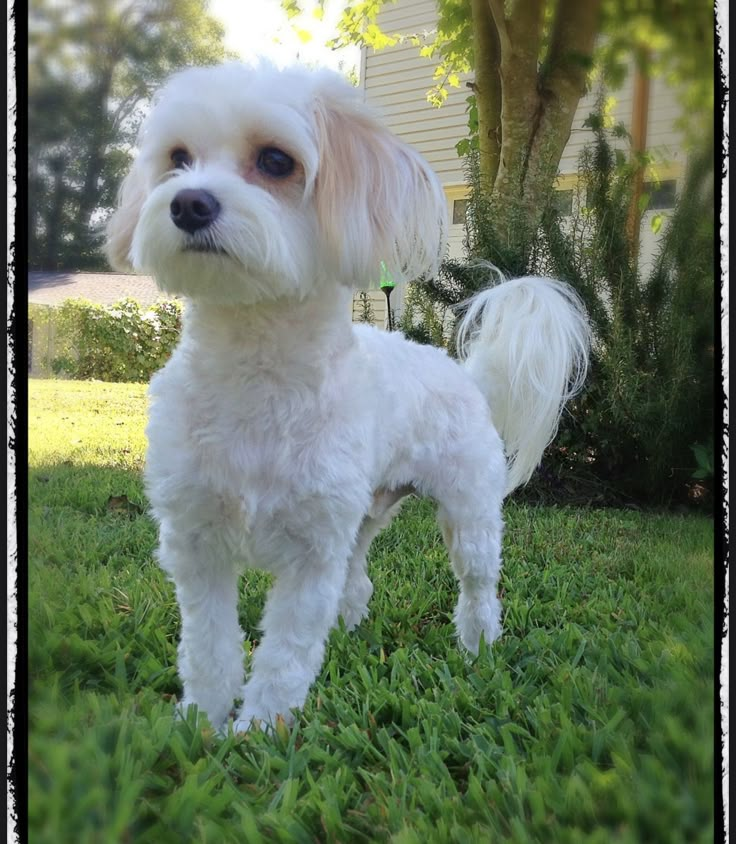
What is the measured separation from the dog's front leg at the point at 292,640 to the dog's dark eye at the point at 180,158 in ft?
2.83

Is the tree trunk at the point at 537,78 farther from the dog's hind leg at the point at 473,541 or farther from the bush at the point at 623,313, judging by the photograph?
the dog's hind leg at the point at 473,541

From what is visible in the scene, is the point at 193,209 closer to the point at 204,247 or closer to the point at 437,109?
the point at 204,247

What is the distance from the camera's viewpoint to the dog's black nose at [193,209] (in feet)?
3.84

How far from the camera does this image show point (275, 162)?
1362 millimetres

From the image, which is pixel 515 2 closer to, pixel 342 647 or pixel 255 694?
pixel 255 694

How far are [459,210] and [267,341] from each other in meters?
0.97

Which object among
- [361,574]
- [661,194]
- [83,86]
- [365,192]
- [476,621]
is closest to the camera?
[83,86]

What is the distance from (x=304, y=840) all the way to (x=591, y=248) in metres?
1.79

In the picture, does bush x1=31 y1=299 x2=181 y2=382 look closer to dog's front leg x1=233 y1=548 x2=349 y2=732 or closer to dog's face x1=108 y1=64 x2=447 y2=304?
dog's face x1=108 y1=64 x2=447 y2=304

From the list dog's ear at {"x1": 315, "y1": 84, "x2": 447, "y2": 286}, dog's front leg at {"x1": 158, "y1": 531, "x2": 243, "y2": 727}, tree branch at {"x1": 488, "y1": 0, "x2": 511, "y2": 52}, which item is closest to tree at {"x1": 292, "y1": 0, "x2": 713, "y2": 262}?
tree branch at {"x1": 488, "y1": 0, "x2": 511, "y2": 52}

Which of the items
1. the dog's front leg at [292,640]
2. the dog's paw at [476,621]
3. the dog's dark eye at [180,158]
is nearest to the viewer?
the dog's dark eye at [180,158]

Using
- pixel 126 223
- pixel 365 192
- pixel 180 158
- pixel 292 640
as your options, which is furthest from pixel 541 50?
pixel 292 640

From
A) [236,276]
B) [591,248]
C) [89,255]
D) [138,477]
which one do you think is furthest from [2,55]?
[138,477]

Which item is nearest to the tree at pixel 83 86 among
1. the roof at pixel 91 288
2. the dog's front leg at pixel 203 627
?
the roof at pixel 91 288
